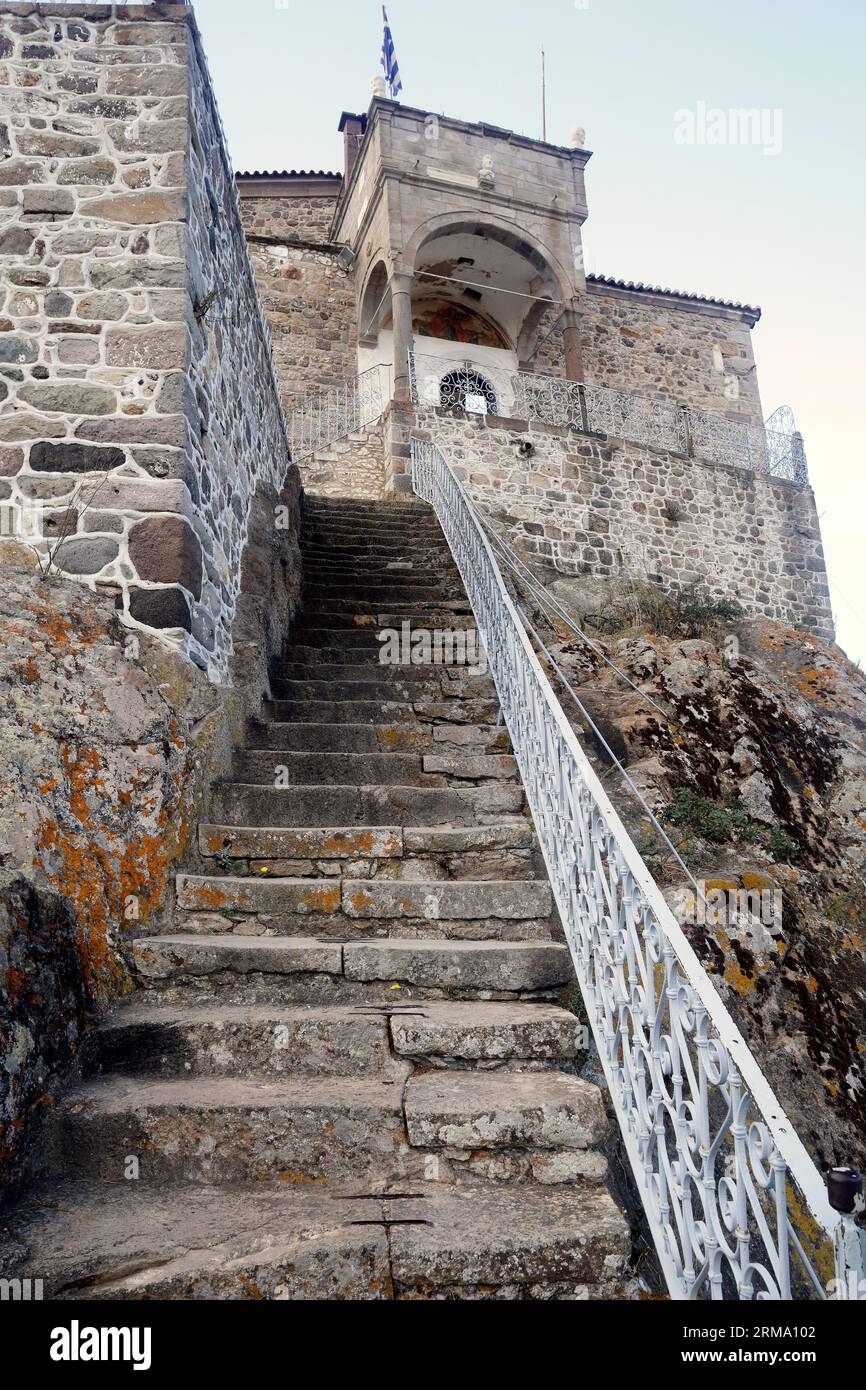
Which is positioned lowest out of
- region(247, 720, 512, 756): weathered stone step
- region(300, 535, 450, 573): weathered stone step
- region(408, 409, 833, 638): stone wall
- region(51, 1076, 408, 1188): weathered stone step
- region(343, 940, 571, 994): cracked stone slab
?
region(51, 1076, 408, 1188): weathered stone step

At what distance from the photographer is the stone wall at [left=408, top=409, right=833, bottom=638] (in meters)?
11.2

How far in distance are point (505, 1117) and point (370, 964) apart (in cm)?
78

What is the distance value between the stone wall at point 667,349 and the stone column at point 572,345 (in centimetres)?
237

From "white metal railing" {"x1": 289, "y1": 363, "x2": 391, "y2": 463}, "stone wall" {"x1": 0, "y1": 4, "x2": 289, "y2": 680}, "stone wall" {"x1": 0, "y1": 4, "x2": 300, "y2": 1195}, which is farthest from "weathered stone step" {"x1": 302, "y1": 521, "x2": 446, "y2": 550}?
"white metal railing" {"x1": 289, "y1": 363, "x2": 391, "y2": 463}

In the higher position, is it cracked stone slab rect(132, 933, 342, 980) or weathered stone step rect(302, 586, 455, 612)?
weathered stone step rect(302, 586, 455, 612)

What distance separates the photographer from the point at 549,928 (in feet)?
11.0

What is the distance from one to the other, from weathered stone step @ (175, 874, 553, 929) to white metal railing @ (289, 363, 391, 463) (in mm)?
10813

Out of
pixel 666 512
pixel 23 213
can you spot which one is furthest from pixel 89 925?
pixel 666 512

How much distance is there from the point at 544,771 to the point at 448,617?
2943mm

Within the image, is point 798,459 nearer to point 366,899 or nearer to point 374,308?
point 374,308

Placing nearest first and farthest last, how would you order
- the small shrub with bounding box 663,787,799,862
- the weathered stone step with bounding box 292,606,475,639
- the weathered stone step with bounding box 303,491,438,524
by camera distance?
the small shrub with bounding box 663,787,799,862
the weathered stone step with bounding box 292,606,475,639
the weathered stone step with bounding box 303,491,438,524

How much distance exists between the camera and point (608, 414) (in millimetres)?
12898

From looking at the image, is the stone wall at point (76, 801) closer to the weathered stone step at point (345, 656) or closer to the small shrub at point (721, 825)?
the weathered stone step at point (345, 656)

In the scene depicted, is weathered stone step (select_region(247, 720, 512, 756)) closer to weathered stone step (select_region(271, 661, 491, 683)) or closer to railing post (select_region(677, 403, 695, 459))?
weathered stone step (select_region(271, 661, 491, 683))
